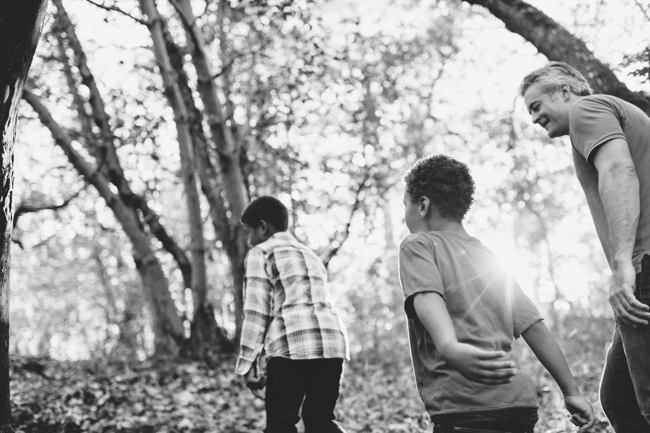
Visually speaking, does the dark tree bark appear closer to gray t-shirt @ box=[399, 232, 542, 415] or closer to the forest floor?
gray t-shirt @ box=[399, 232, 542, 415]

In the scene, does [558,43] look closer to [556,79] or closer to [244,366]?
[556,79]

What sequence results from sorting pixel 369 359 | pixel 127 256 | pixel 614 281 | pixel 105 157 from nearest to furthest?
pixel 614 281 < pixel 105 157 < pixel 369 359 < pixel 127 256

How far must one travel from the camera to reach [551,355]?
7.63 ft

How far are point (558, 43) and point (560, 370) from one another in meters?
2.51

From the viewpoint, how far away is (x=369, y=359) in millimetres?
9602

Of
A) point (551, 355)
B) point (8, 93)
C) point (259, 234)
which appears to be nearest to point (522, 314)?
point (551, 355)

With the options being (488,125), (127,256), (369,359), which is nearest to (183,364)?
(369,359)

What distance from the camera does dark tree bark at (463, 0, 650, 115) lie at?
347 cm

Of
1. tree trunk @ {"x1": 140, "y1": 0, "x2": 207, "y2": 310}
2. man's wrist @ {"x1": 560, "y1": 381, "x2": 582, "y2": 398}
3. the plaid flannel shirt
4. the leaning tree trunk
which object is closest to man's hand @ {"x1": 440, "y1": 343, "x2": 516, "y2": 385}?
man's wrist @ {"x1": 560, "y1": 381, "x2": 582, "y2": 398}

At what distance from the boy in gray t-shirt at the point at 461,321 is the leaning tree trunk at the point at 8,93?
2190 millimetres

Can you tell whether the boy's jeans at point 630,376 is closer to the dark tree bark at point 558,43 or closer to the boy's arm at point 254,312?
the dark tree bark at point 558,43

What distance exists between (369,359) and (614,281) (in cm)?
771

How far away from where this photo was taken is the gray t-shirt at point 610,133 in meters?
2.37

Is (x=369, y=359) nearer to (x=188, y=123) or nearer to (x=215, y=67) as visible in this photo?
(x=188, y=123)
